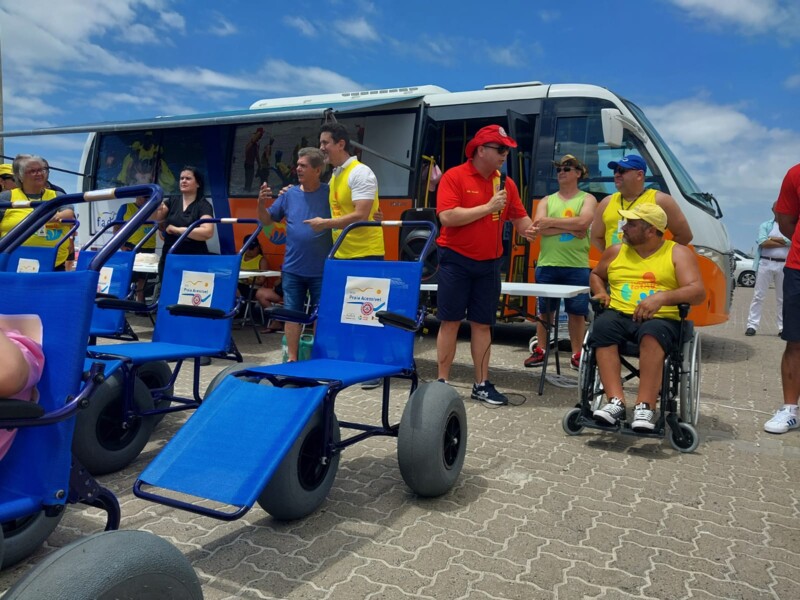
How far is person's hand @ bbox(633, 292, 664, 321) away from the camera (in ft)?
13.8

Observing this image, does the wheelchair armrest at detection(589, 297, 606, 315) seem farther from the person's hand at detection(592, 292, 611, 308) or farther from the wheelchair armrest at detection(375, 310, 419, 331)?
the wheelchair armrest at detection(375, 310, 419, 331)

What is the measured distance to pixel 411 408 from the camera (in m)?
3.23

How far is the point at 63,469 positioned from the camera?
194 cm

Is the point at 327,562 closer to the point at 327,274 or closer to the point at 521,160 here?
the point at 327,274

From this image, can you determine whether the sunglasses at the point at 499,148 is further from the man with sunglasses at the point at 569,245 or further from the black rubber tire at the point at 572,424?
the black rubber tire at the point at 572,424

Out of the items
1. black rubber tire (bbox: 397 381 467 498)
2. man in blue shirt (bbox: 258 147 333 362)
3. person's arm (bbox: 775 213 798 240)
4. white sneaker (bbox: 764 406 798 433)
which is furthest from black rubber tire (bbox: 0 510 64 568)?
person's arm (bbox: 775 213 798 240)

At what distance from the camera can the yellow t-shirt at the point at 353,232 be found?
5359mm

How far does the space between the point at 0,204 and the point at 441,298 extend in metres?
2.97

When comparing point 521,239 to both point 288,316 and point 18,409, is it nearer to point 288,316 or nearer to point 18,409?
point 288,316

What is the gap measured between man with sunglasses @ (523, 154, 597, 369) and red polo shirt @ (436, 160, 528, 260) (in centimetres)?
98

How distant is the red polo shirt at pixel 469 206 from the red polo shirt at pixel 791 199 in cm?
204

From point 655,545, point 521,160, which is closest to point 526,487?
point 655,545

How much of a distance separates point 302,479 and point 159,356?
3.97 ft

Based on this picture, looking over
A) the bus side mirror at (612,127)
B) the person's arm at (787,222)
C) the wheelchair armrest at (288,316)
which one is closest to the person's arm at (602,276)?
the person's arm at (787,222)
